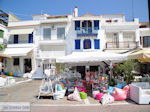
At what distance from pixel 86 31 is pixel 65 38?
3.68m

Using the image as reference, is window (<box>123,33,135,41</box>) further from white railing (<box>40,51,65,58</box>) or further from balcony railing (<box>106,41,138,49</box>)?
white railing (<box>40,51,65,58</box>)

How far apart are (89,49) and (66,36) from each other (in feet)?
14.6

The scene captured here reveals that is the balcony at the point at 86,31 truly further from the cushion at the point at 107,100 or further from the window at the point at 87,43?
the cushion at the point at 107,100

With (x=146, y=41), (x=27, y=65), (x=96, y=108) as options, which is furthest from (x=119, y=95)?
(x=146, y=41)

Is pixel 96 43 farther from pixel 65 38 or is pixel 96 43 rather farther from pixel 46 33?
pixel 46 33

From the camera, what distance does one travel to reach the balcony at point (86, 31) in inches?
828

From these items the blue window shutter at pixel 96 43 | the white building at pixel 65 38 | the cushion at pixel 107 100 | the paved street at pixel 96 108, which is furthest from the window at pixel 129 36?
the paved street at pixel 96 108

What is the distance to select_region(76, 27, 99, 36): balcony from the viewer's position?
828 inches

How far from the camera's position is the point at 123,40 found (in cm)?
2153

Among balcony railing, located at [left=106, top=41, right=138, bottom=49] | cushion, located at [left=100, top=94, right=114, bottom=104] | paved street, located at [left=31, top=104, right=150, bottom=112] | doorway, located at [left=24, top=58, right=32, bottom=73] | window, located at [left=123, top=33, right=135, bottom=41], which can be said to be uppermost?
window, located at [left=123, top=33, right=135, bottom=41]

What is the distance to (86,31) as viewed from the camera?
21203mm

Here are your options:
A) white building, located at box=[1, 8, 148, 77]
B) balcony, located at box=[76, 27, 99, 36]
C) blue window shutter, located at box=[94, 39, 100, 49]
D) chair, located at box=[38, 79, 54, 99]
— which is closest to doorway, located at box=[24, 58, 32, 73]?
white building, located at box=[1, 8, 148, 77]

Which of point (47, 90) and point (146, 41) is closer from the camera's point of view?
point (47, 90)

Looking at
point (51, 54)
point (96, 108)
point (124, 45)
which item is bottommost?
point (96, 108)
